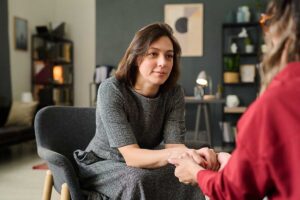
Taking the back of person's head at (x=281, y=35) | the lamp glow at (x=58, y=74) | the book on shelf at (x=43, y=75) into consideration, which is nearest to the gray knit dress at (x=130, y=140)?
the back of person's head at (x=281, y=35)

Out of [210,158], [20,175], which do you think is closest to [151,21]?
[20,175]

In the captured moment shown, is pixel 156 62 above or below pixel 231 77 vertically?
above

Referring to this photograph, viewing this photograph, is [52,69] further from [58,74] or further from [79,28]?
[79,28]

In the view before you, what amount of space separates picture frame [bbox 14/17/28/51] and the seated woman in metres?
5.10

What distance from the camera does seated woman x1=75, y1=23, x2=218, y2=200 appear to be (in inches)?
58.7

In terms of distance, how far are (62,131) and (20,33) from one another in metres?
5.03

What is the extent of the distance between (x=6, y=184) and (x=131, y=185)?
8.10ft

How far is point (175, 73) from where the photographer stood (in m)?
1.84

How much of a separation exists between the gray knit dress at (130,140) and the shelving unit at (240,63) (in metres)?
4.03

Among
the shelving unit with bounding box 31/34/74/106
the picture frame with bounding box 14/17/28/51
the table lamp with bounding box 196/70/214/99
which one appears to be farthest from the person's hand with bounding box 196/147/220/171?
the picture frame with bounding box 14/17/28/51

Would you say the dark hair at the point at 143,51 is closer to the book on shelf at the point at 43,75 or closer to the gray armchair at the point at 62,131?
the gray armchair at the point at 62,131

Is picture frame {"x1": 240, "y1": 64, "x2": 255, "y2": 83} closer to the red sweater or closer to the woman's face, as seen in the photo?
the woman's face

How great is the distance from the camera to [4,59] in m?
5.69

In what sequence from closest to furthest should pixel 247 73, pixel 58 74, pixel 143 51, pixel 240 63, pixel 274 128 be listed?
pixel 274 128 → pixel 143 51 → pixel 247 73 → pixel 240 63 → pixel 58 74
